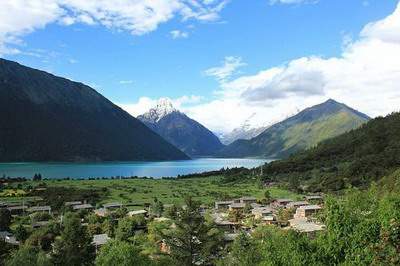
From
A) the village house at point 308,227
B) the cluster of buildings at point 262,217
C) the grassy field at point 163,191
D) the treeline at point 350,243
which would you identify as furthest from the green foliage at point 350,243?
the grassy field at point 163,191

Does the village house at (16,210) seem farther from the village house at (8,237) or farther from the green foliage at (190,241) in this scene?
the green foliage at (190,241)

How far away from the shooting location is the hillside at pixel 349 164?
133312 mm

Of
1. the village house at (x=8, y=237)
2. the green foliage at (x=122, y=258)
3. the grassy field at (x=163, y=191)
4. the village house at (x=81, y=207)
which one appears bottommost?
the village house at (x=8, y=237)

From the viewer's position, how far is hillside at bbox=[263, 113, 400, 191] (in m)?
133

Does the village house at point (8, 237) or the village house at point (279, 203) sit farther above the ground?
the village house at point (279, 203)

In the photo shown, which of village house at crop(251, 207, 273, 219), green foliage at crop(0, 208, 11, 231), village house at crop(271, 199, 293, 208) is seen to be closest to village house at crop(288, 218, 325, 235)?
village house at crop(251, 207, 273, 219)

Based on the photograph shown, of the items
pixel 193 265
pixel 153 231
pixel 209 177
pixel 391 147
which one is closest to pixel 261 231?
pixel 153 231

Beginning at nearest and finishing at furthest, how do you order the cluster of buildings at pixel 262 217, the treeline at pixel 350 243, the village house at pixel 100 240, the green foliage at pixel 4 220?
1. the treeline at pixel 350 243
2. the village house at pixel 100 240
3. the cluster of buildings at pixel 262 217
4. the green foliage at pixel 4 220

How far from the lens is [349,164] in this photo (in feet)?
507

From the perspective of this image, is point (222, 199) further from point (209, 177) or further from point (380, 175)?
point (209, 177)

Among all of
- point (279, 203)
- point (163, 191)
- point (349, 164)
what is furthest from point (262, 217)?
point (349, 164)

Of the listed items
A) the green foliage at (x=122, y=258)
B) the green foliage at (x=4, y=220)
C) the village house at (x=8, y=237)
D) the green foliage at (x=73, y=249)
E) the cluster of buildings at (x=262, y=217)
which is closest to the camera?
the green foliage at (x=122, y=258)

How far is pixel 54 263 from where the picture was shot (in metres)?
46.5

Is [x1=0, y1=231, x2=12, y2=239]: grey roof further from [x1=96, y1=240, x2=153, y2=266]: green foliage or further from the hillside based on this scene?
the hillside
